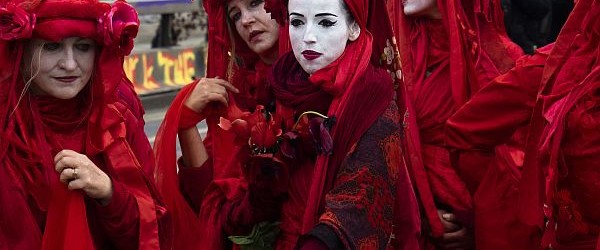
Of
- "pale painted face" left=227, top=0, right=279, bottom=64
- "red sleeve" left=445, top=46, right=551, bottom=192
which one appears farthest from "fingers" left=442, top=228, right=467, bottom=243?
"pale painted face" left=227, top=0, right=279, bottom=64

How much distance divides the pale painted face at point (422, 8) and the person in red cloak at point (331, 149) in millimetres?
1045

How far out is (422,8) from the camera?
5.65 meters

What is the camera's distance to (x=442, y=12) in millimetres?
5598

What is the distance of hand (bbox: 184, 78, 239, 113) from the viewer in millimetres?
5270

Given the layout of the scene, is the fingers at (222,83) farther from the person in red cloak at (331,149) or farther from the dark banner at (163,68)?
the dark banner at (163,68)

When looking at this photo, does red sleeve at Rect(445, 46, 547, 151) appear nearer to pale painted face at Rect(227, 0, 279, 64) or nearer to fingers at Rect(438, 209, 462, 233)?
fingers at Rect(438, 209, 462, 233)

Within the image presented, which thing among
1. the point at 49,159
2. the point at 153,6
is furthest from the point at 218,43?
the point at 153,6

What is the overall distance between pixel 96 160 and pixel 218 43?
98 cm

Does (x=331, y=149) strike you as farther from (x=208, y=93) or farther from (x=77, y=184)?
(x=208, y=93)

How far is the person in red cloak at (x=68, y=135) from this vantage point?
4441 mm

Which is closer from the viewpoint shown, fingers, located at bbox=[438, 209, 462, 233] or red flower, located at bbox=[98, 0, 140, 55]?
red flower, located at bbox=[98, 0, 140, 55]

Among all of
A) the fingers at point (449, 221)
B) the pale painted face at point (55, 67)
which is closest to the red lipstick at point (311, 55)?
the pale painted face at point (55, 67)

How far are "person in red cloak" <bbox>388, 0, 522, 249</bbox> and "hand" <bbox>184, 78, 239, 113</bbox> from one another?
66 cm

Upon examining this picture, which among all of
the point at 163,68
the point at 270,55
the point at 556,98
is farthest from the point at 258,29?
the point at 163,68
